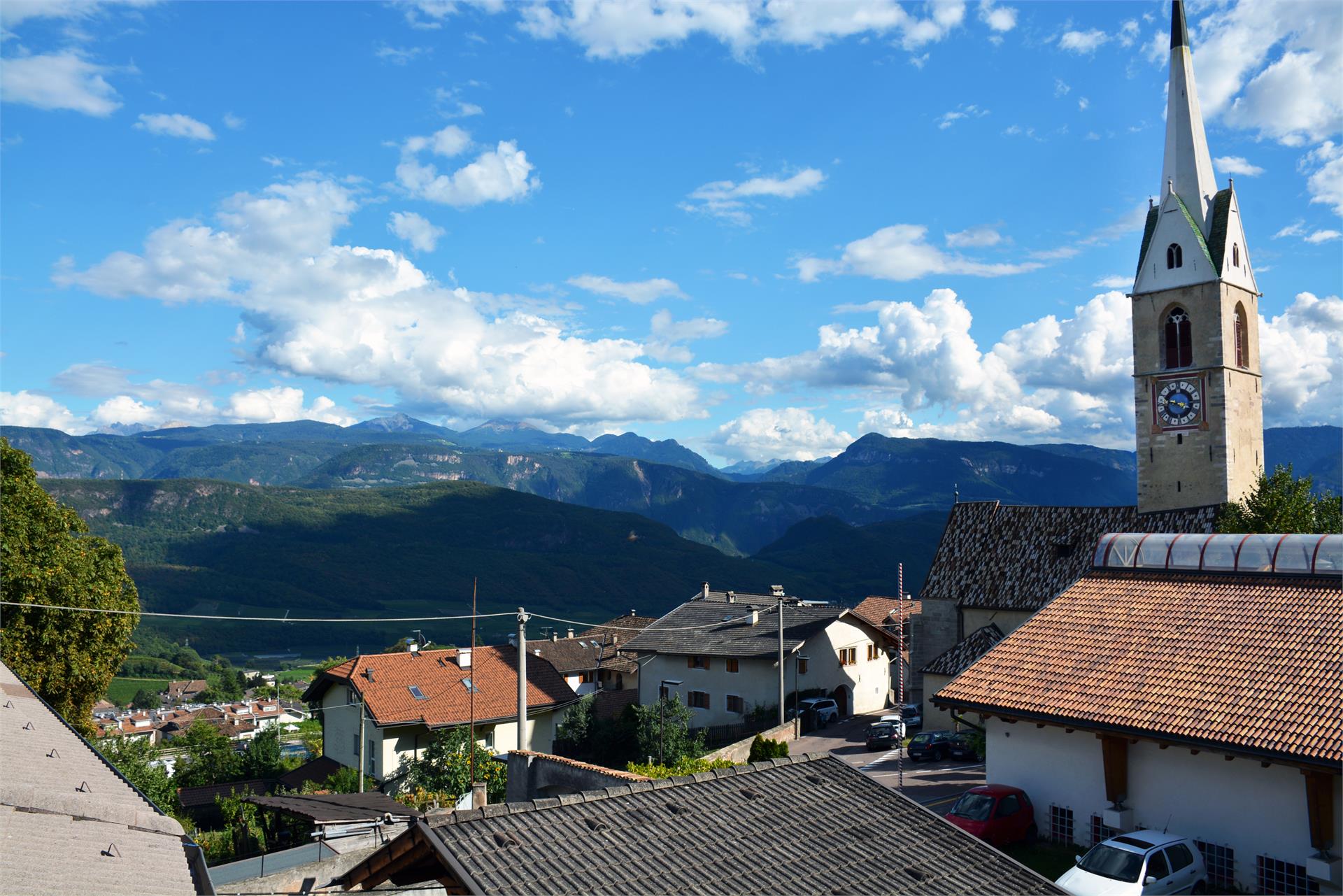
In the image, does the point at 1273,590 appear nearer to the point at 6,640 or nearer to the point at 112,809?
the point at 112,809

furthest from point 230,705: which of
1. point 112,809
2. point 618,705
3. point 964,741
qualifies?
point 112,809

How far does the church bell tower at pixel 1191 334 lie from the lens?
37.6 meters

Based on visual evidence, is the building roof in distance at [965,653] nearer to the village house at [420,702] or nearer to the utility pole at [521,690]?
the village house at [420,702]

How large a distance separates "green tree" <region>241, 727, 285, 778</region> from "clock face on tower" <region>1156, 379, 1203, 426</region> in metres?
43.6

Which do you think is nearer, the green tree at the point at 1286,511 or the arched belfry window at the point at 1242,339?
the green tree at the point at 1286,511

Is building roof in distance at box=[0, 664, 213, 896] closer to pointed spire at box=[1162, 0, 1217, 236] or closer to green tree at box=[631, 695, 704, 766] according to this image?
green tree at box=[631, 695, 704, 766]

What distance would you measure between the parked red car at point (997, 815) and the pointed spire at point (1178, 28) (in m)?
35.4

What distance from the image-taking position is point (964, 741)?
31.3m

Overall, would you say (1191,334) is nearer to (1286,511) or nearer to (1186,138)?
(1186,138)

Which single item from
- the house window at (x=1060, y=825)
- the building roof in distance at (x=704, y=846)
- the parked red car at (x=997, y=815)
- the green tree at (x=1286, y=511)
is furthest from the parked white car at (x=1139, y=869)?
the green tree at (x=1286, y=511)

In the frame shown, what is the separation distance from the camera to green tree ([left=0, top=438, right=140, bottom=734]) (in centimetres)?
2552

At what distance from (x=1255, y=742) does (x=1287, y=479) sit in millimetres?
21187

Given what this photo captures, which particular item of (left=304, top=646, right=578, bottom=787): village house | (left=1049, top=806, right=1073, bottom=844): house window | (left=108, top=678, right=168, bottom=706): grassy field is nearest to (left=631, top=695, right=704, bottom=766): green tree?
(left=304, top=646, right=578, bottom=787): village house

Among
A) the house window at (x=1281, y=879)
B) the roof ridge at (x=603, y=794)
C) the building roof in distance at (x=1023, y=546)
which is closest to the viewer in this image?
the roof ridge at (x=603, y=794)
